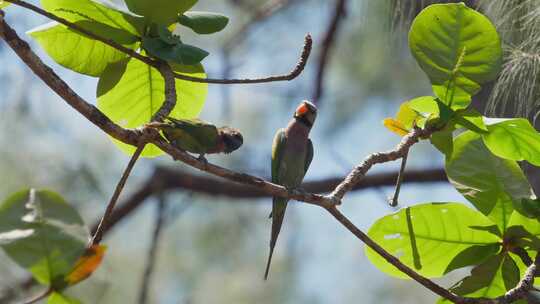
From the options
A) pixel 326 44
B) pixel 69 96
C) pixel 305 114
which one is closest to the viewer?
pixel 69 96

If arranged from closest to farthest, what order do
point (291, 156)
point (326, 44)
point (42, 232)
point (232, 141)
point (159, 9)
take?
point (42, 232)
point (159, 9)
point (232, 141)
point (291, 156)
point (326, 44)

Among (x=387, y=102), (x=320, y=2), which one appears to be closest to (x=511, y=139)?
(x=320, y=2)

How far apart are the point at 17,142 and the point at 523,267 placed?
2.28 metres

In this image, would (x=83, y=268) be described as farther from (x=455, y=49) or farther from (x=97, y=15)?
(x=455, y=49)

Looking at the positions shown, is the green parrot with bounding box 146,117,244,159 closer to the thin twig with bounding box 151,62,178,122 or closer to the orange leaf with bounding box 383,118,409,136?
the thin twig with bounding box 151,62,178,122

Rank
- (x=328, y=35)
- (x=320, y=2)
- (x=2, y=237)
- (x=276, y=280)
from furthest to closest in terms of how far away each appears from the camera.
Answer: (x=276, y=280), (x=320, y=2), (x=328, y=35), (x=2, y=237)

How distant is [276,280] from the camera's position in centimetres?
350

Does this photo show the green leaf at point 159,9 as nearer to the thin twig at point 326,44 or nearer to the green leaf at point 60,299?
the green leaf at point 60,299

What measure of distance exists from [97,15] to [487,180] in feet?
1.56

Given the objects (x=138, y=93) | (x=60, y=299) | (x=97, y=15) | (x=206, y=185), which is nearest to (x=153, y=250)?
(x=206, y=185)

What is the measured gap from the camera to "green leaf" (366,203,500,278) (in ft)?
3.01

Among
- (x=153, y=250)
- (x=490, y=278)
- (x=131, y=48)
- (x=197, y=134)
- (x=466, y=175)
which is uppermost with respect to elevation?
(x=131, y=48)

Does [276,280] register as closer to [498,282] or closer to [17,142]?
[17,142]

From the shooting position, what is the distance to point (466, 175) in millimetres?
945
